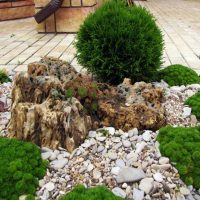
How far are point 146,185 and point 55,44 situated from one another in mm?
5930

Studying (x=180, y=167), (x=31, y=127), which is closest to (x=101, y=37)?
(x=31, y=127)

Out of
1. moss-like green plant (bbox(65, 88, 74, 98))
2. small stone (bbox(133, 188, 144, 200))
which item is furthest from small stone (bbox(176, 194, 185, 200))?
moss-like green plant (bbox(65, 88, 74, 98))

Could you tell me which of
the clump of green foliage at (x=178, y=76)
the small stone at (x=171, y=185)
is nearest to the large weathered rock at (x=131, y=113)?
the small stone at (x=171, y=185)

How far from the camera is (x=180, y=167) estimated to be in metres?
3.01

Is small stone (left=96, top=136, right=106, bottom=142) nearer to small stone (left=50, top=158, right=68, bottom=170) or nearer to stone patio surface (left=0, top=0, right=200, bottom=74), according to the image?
small stone (left=50, top=158, right=68, bottom=170)

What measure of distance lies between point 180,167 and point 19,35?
7.62 meters

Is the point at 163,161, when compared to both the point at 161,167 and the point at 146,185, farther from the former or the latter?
the point at 146,185

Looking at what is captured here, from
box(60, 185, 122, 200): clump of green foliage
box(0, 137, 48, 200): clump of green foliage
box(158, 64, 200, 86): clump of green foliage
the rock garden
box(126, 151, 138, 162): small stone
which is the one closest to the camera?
box(60, 185, 122, 200): clump of green foliage

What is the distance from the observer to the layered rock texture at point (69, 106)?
10.7 feet

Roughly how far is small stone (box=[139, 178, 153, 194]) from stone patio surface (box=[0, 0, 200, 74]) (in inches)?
118

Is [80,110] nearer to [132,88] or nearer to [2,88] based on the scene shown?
[132,88]

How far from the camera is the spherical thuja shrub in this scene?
448 cm

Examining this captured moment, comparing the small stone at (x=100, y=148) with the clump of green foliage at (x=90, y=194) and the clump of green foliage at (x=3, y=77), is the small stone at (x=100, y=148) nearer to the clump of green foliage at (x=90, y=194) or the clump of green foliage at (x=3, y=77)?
the clump of green foliage at (x=90, y=194)

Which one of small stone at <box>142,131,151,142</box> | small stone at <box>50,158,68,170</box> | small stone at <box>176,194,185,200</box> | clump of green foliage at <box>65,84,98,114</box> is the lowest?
small stone at <box>176,194,185,200</box>
